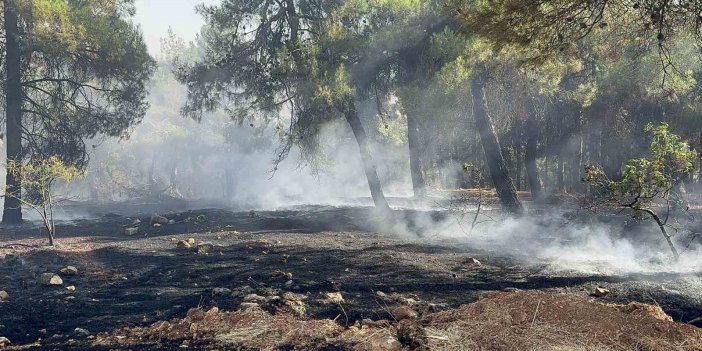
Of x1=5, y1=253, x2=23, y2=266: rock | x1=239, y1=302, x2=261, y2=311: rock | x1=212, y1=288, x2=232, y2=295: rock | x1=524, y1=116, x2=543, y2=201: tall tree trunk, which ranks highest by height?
x1=524, y1=116, x2=543, y2=201: tall tree trunk

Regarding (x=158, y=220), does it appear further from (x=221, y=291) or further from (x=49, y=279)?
(x=221, y=291)

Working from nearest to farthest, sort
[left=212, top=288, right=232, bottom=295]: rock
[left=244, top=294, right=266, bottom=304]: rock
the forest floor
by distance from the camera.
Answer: the forest floor → [left=244, top=294, right=266, bottom=304]: rock → [left=212, top=288, right=232, bottom=295]: rock

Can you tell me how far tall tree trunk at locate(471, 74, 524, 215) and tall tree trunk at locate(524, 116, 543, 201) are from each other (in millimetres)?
6549

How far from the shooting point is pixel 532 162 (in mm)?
22406

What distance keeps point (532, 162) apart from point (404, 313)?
17.8m

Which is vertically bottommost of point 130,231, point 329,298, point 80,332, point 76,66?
point 80,332

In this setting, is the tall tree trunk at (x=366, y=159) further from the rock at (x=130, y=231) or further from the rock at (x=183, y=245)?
the rock at (x=183, y=245)

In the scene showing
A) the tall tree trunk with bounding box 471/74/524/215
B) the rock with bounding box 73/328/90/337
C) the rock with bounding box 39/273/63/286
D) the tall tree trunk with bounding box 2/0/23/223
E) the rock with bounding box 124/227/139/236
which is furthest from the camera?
the tall tree trunk with bounding box 2/0/23/223

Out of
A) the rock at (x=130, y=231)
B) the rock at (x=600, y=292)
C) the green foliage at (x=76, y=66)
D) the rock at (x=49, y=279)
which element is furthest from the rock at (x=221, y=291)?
the green foliage at (x=76, y=66)

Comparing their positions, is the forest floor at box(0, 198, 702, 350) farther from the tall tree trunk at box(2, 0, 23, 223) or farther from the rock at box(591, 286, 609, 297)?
the tall tree trunk at box(2, 0, 23, 223)

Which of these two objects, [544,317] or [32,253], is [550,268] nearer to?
[544,317]

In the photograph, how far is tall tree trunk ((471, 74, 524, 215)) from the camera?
1595cm

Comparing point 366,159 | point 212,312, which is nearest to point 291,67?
point 366,159

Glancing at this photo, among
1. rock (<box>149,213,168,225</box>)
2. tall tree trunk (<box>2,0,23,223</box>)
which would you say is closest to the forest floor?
rock (<box>149,213,168,225</box>)
